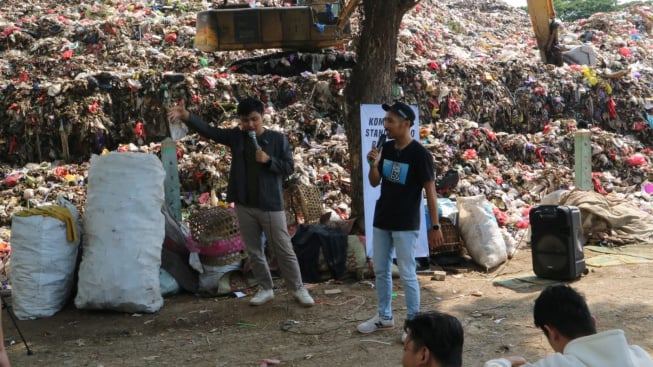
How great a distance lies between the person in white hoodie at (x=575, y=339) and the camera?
6.23 feet

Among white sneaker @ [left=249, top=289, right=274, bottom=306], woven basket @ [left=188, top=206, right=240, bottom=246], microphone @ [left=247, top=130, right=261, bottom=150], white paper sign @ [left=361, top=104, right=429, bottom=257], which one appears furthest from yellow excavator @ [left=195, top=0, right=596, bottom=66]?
white sneaker @ [left=249, top=289, right=274, bottom=306]

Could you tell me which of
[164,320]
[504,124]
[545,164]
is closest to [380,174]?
[164,320]

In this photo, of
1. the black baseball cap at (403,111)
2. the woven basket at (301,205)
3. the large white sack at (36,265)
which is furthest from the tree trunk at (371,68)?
the large white sack at (36,265)

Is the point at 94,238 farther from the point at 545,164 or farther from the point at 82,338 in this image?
the point at 545,164

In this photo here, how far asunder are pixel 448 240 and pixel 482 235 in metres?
0.37

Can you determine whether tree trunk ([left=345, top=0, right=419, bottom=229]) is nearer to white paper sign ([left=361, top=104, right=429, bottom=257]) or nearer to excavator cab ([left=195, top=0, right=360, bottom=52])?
white paper sign ([left=361, top=104, right=429, bottom=257])

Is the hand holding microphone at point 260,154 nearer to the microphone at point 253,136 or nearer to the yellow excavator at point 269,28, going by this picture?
the microphone at point 253,136

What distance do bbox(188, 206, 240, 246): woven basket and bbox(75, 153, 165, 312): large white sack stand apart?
539 mm

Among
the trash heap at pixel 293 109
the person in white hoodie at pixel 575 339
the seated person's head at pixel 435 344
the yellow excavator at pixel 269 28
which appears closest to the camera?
the person in white hoodie at pixel 575 339

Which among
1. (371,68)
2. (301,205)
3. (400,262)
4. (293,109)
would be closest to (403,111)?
(400,262)

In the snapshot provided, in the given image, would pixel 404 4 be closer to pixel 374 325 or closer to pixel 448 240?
pixel 448 240

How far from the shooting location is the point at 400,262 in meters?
4.26

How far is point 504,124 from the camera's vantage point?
1272cm

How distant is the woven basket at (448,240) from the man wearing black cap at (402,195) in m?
2.47
